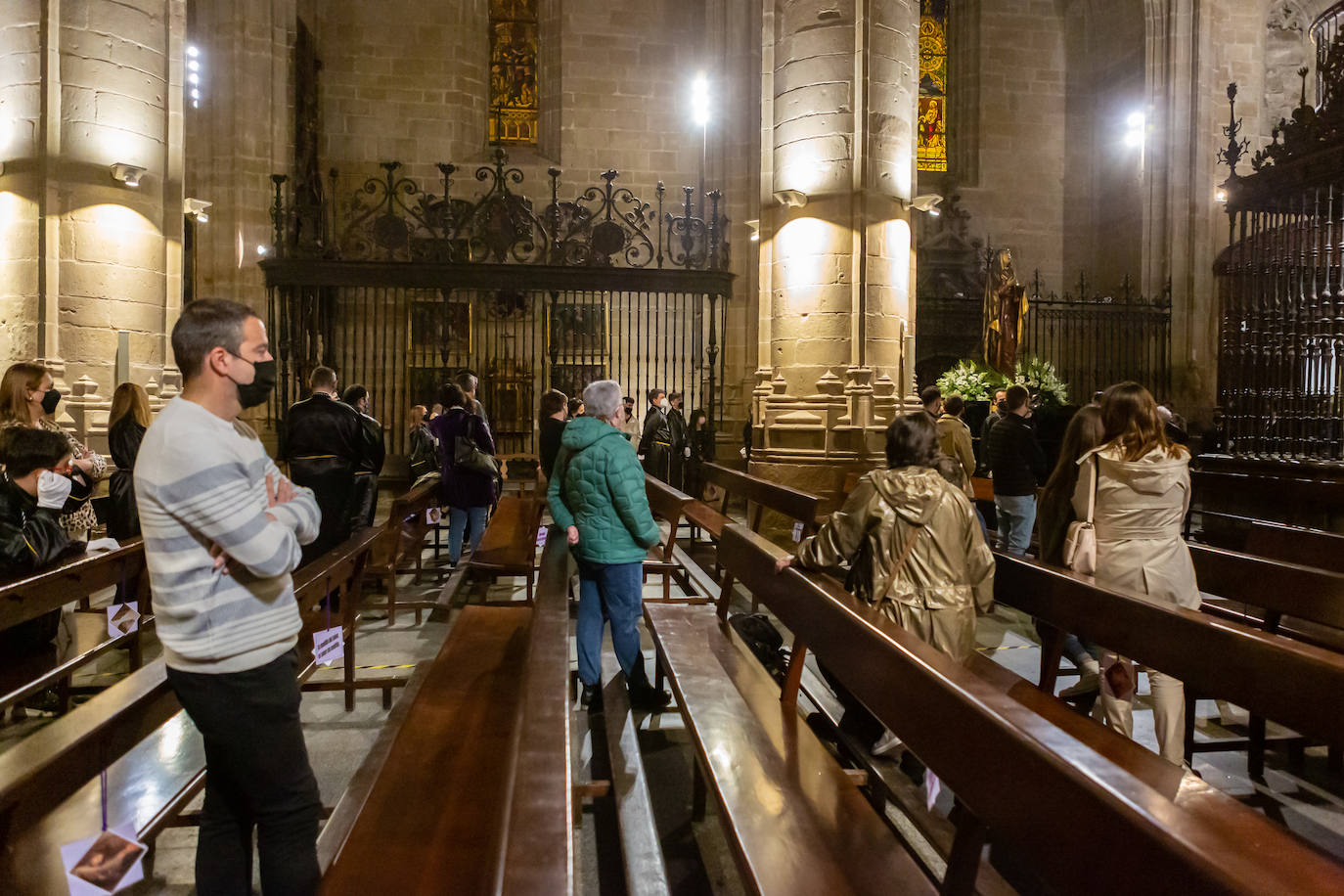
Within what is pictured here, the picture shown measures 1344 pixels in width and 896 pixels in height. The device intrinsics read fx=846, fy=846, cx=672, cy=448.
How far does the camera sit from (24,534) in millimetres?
3490

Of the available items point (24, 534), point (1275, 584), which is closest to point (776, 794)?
point (1275, 584)

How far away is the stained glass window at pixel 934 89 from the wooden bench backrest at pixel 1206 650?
16146mm

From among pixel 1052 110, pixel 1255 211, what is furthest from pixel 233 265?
pixel 1052 110

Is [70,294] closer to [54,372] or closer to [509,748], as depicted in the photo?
[54,372]

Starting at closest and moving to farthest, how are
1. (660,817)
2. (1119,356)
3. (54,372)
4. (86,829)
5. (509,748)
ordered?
(86,829)
(509,748)
(660,817)
(54,372)
(1119,356)

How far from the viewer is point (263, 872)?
2018 millimetres

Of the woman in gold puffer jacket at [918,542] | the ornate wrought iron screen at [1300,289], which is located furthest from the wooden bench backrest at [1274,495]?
the woman in gold puffer jacket at [918,542]

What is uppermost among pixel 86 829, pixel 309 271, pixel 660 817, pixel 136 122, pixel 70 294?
pixel 136 122

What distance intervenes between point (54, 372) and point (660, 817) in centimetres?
629

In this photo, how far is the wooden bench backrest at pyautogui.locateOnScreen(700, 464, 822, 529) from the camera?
545cm

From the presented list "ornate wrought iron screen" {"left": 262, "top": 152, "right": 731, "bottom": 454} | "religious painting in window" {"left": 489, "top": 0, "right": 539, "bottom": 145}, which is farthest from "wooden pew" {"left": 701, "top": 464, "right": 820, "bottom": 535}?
"religious painting in window" {"left": 489, "top": 0, "right": 539, "bottom": 145}

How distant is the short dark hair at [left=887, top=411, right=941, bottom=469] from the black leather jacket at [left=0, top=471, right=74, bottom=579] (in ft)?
11.5

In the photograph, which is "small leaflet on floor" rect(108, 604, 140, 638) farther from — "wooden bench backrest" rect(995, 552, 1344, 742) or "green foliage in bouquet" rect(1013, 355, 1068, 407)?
"green foliage in bouquet" rect(1013, 355, 1068, 407)

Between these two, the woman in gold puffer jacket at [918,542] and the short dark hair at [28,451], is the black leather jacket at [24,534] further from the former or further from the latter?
the woman in gold puffer jacket at [918,542]
